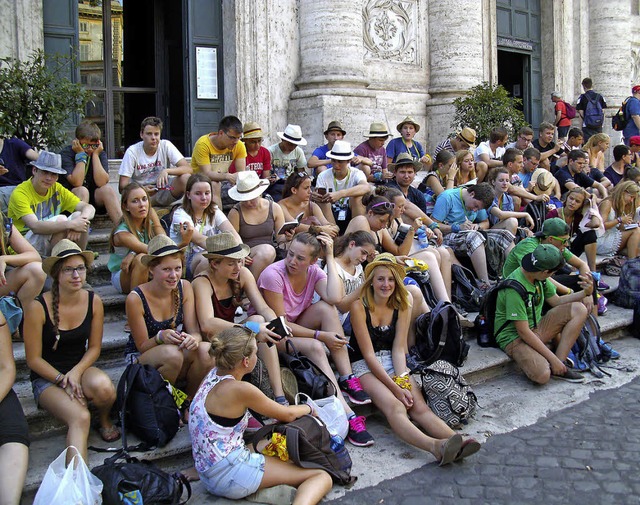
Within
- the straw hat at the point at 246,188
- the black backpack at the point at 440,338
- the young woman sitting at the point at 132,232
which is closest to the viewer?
the black backpack at the point at 440,338

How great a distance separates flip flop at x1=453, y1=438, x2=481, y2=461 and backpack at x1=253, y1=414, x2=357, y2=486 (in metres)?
0.74

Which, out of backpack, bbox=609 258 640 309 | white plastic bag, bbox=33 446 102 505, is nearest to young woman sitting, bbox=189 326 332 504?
white plastic bag, bbox=33 446 102 505

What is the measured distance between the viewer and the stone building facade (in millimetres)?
10414

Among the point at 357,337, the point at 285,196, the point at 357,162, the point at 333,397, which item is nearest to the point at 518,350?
the point at 357,337

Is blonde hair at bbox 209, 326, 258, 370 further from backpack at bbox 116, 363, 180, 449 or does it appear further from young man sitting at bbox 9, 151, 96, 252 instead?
young man sitting at bbox 9, 151, 96, 252

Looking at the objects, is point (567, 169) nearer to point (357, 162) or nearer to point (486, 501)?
point (357, 162)

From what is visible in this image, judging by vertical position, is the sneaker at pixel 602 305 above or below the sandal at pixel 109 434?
above

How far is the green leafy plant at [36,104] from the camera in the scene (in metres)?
7.52

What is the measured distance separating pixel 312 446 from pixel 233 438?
494 mm

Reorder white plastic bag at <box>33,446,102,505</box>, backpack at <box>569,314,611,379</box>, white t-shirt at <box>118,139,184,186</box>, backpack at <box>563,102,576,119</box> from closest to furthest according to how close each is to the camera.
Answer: white plastic bag at <box>33,446,102,505</box>, backpack at <box>569,314,611,379</box>, white t-shirt at <box>118,139,184,186</box>, backpack at <box>563,102,576,119</box>

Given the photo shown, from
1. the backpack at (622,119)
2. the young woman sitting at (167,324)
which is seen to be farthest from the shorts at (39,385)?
the backpack at (622,119)

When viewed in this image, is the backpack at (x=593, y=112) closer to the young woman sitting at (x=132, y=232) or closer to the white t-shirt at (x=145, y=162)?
the white t-shirt at (x=145, y=162)

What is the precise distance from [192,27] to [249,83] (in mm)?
1122

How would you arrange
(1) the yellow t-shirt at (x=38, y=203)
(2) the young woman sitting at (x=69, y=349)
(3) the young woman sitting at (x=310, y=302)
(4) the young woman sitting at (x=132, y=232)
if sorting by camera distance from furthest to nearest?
1. (1) the yellow t-shirt at (x=38, y=203)
2. (4) the young woman sitting at (x=132, y=232)
3. (3) the young woman sitting at (x=310, y=302)
4. (2) the young woman sitting at (x=69, y=349)
